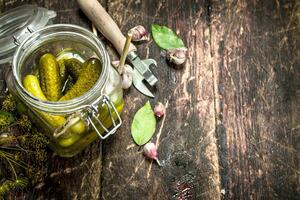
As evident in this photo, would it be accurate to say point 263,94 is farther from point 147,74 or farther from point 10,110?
point 10,110

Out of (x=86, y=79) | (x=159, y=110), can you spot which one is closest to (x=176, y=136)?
(x=159, y=110)

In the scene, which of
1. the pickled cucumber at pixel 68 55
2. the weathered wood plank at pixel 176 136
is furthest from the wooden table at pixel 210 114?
the pickled cucumber at pixel 68 55

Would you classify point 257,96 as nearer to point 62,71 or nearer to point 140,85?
point 140,85

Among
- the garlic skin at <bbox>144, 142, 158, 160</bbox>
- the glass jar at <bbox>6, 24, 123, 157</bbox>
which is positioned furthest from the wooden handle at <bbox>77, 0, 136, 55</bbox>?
the garlic skin at <bbox>144, 142, 158, 160</bbox>

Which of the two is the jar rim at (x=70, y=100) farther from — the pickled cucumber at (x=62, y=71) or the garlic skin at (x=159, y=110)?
the garlic skin at (x=159, y=110)

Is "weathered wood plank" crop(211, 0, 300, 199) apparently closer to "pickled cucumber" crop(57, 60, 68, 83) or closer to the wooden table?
the wooden table
